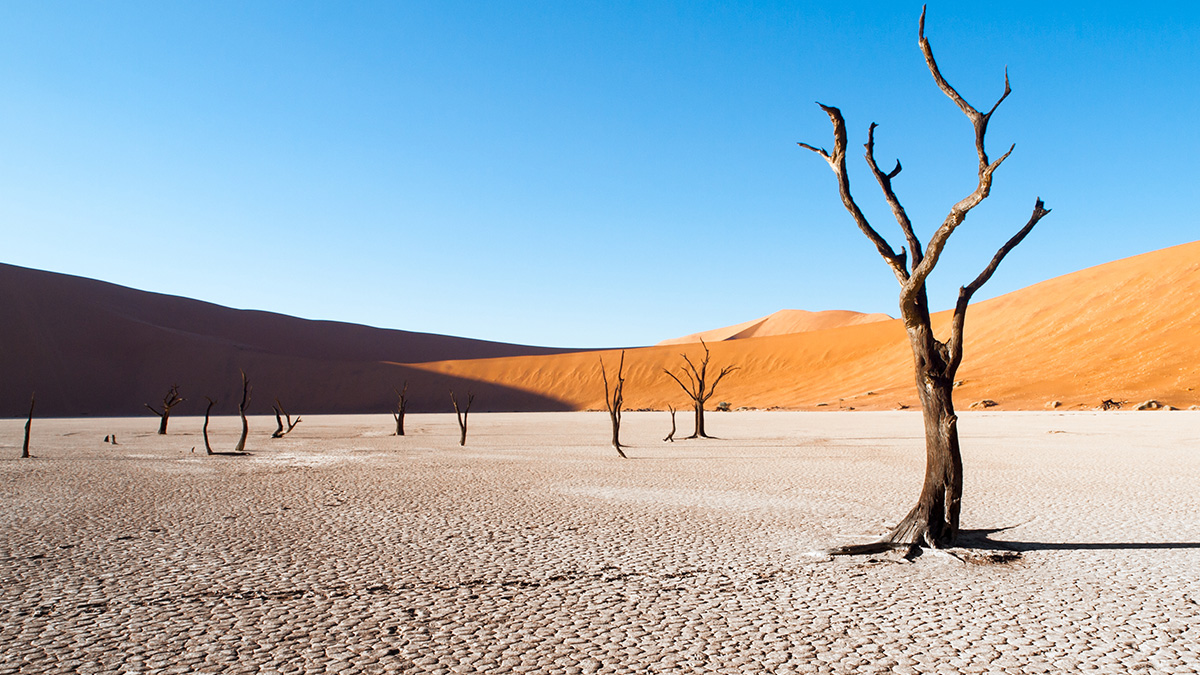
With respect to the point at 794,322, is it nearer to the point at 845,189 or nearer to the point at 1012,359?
the point at 1012,359

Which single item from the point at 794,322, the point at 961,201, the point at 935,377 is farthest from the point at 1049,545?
the point at 794,322

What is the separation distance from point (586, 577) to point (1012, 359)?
45800 mm

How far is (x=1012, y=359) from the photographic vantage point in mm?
44312

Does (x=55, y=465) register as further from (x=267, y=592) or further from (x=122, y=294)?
(x=122, y=294)

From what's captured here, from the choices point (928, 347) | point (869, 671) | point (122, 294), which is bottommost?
point (869, 671)

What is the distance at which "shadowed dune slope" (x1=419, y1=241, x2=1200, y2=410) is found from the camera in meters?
36.4

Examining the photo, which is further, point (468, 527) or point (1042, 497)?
point (1042, 497)

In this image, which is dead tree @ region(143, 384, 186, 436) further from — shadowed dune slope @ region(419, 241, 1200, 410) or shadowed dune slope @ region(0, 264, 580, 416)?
shadowed dune slope @ region(419, 241, 1200, 410)

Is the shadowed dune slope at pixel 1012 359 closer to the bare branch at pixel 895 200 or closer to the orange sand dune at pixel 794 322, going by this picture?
the bare branch at pixel 895 200

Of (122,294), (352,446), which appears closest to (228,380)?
(122,294)

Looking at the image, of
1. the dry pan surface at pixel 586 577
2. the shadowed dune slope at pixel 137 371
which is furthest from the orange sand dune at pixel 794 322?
the dry pan surface at pixel 586 577

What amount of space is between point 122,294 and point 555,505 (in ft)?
303

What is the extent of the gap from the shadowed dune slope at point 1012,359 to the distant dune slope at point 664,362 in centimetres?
14

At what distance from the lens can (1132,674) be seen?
3445 millimetres
